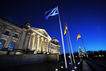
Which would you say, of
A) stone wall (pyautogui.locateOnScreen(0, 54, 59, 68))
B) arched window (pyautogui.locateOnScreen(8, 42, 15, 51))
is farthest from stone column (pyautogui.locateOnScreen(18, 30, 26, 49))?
stone wall (pyautogui.locateOnScreen(0, 54, 59, 68))

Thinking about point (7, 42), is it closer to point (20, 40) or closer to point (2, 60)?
point (20, 40)

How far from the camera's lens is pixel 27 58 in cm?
1314

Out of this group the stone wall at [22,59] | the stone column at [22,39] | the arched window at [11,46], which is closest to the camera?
the stone wall at [22,59]

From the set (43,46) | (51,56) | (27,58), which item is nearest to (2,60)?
(27,58)

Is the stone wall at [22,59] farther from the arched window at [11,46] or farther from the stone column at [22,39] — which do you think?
the arched window at [11,46]

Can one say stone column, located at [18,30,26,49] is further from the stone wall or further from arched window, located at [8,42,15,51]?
the stone wall

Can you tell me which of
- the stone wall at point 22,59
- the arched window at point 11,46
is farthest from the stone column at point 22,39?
the stone wall at point 22,59

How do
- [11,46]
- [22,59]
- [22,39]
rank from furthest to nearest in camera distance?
[22,39], [11,46], [22,59]

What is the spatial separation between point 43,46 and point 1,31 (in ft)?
78.3

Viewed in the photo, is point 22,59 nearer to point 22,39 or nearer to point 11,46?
point 11,46

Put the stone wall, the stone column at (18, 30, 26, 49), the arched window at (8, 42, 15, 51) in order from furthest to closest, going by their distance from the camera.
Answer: the stone column at (18, 30, 26, 49) → the arched window at (8, 42, 15, 51) → the stone wall

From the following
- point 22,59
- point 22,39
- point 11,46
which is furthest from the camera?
point 22,39

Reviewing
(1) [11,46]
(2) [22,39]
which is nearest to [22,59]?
(1) [11,46]

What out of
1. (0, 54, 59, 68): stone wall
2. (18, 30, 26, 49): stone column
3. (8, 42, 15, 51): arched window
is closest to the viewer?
(0, 54, 59, 68): stone wall
